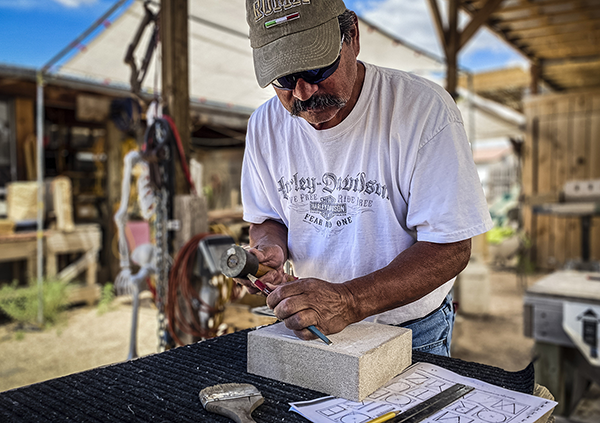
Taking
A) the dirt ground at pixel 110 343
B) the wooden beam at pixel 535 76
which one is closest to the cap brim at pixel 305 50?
the dirt ground at pixel 110 343

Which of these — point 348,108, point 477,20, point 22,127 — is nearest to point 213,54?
point 477,20

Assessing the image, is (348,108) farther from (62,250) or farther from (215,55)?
(62,250)

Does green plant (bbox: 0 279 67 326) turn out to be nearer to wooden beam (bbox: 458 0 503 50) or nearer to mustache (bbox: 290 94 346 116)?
mustache (bbox: 290 94 346 116)

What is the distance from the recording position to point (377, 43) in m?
5.07

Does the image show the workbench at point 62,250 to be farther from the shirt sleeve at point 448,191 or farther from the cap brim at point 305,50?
the shirt sleeve at point 448,191

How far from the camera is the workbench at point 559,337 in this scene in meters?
2.85

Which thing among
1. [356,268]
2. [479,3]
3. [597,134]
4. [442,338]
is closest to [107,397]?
→ [356,268]

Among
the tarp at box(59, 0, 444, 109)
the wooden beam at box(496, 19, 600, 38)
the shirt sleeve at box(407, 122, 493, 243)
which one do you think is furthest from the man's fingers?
the wooden beam at box(496, 19, 600, 38)

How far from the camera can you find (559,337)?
296cm

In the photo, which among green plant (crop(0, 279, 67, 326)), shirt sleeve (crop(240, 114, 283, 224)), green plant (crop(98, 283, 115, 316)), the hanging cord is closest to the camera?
shirt sleeve (crop(240, 114, 283, 224))

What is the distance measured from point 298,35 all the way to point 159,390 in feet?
3.00

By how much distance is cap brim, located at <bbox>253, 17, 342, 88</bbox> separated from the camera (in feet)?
4.00

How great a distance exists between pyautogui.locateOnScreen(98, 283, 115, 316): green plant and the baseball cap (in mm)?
5237

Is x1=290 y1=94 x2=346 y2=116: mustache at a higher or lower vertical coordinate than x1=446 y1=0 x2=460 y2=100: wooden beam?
lower
